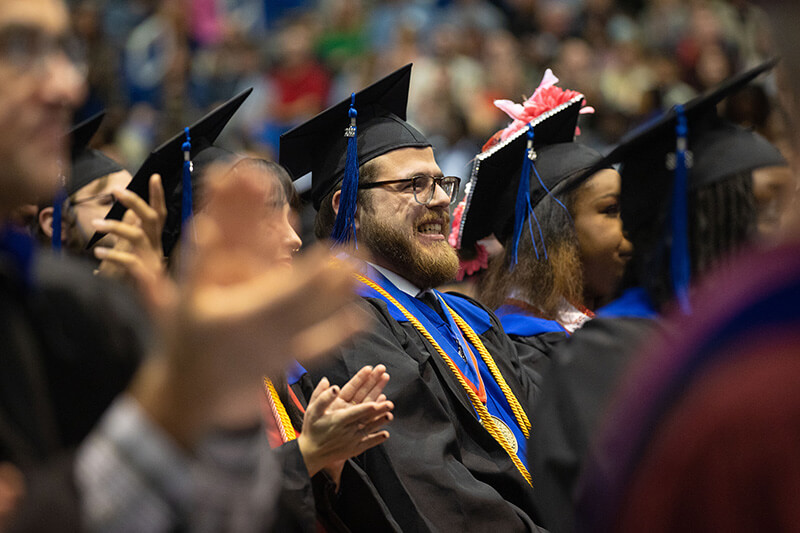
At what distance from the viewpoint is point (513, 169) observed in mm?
4305

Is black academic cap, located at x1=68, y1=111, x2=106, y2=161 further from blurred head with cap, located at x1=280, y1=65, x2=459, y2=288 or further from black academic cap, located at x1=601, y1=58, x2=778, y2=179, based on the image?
black academic cap, located at x1=601, y1=58, x2=778, y2=179

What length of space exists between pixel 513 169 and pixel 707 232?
90.4 inches

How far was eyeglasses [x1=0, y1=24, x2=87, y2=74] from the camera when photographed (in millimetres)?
1433

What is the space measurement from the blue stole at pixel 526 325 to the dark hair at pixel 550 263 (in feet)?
0.23

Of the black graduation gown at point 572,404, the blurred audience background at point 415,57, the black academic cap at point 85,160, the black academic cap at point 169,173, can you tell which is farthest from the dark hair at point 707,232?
the blurred audience background at point 415,57

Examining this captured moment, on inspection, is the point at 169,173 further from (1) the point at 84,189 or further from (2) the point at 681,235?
(2) the point at 681,235

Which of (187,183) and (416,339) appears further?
(416,339)

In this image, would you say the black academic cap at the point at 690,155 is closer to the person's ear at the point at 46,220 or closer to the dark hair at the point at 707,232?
the dark hair at the point at 707,232

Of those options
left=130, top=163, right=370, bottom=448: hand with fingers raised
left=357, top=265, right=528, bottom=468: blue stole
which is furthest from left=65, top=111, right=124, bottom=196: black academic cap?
left=130, top=163, right=370, bottom=448: hand with fingers raised

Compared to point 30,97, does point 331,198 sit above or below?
below

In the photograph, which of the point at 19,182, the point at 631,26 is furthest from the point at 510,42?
the point at 19,182

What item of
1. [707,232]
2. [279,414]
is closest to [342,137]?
[279,414]

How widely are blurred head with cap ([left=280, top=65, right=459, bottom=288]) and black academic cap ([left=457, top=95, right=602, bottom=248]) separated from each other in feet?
1.04

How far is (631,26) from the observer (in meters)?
10.1
